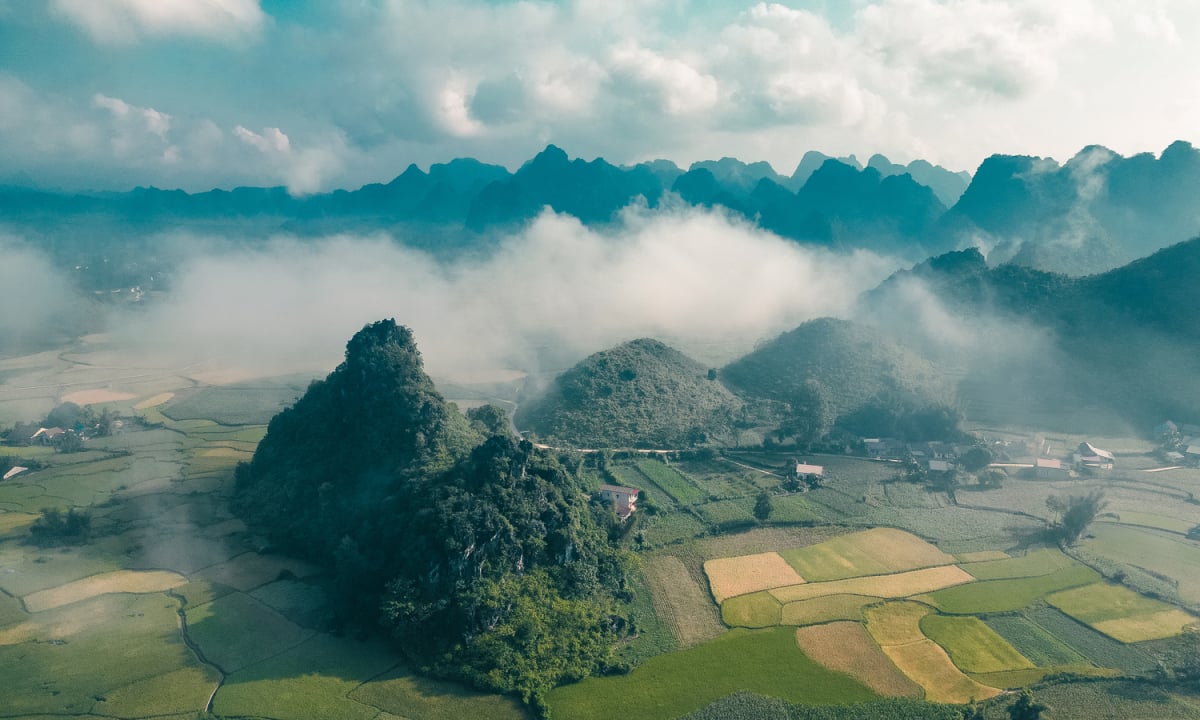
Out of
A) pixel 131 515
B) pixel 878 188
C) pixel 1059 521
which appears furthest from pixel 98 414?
pixel 878 188

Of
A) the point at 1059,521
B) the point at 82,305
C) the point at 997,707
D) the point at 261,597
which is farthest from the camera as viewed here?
the point at 82,305

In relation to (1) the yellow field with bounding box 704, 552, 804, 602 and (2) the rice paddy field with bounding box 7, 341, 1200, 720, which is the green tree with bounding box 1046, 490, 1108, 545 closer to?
(2) the rice paddy field with bounding box 7, 341, 1200, 720

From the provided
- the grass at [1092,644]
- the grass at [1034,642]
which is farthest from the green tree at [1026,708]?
the grass at [1092,644]

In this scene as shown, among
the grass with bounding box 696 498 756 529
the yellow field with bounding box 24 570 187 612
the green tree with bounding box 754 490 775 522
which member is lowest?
the yellow field with bounding box 24 570 187 612

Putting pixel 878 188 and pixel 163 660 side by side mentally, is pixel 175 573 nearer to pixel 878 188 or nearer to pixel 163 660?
pixel 163 660

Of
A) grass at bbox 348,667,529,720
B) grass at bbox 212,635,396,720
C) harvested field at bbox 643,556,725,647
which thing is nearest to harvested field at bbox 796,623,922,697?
harvested field at bbox 643,556,725,647

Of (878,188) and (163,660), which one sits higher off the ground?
(878,188)
